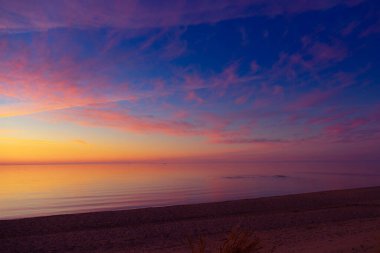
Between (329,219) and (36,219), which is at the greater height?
(36,219)

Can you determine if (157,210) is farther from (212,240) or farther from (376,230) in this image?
(376,230)

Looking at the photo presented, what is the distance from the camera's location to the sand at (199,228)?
11.5 meters

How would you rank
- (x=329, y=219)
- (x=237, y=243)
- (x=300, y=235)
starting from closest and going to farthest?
(x=237, y=243)
(x=300, y=235)
(x=329, y=219)

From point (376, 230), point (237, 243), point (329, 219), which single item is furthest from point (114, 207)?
point (237, 243)

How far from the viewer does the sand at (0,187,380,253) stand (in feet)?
37.8

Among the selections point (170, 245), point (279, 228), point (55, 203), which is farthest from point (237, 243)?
point (55, 203)

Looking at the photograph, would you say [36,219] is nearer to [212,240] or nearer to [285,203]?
[212,240]

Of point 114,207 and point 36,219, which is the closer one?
point 36,219

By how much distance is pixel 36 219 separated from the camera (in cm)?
1727

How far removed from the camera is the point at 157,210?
65.9 ft

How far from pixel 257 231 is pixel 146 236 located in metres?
4.82

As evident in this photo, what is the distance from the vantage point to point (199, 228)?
14953 millimetres

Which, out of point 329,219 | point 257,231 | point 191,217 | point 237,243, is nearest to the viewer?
point 237,243

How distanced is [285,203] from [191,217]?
845 cm
